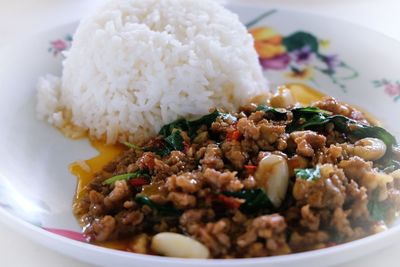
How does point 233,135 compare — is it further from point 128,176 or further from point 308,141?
point 128,176

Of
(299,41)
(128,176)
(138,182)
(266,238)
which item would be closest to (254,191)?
(266,238)

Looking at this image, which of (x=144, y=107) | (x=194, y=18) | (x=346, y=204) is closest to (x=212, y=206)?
(x=346, y=204)

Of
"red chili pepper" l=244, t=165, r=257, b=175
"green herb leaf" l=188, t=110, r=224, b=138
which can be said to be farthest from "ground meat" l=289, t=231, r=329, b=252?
"green herb leaf" l=188, t=110, r=224, b=138

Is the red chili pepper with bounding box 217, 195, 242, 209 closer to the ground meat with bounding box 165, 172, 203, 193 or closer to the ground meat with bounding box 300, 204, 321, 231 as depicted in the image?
the ground meat with bounding box 165, 172, 203, 193

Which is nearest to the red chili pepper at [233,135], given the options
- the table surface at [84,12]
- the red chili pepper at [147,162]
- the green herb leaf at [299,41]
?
the red chili pepper at [147,162]

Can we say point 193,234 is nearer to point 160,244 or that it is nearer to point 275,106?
point 160,244

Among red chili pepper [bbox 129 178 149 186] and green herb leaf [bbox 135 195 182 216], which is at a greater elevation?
green herb leaf [bbox 135 195 182 216]

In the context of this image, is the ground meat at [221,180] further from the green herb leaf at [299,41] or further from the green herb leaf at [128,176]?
the green herb leaf at [299,41]
